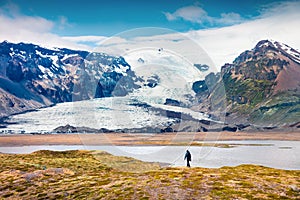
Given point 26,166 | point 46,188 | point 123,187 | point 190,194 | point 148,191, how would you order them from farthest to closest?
1. point 26,166
2. point 46,188
3. point 123,187
4. point 148,191
5. point 190,194

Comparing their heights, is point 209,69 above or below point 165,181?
above

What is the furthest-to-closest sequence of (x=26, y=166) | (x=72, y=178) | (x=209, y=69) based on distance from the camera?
(x=26, y=166) → (x=72, y=178) → (x=209, y=69)

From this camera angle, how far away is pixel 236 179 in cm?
5438

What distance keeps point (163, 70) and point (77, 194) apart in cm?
2810

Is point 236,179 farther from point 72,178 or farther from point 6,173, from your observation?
point 6,173

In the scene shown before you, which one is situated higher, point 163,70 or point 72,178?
point 163,70

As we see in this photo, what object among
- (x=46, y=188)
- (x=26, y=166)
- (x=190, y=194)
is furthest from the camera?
(x=26, y=166)

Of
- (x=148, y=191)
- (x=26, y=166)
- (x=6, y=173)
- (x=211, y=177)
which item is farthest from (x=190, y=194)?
(x=26, y=166)

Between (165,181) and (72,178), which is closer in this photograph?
(165,181)

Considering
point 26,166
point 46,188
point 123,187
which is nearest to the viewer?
point 123,187

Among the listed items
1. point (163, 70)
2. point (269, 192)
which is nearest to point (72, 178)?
point (269, 192)

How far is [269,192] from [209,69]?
23.0 metres

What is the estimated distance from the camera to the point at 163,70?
33125mm

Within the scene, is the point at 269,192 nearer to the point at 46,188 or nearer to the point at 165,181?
the point at 165,181
